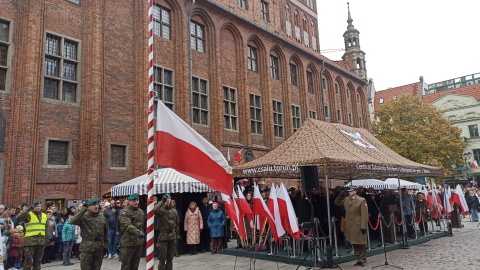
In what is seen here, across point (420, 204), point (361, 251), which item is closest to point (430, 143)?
point (420, 204)

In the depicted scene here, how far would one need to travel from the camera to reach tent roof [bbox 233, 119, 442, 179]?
9680 millimetres

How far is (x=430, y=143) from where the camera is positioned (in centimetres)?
3525

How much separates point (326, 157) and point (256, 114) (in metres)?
16.2

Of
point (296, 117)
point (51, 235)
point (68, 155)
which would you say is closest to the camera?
point (51, 235)

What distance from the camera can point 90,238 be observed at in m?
6.91

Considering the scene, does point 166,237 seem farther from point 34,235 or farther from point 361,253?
point 361,253

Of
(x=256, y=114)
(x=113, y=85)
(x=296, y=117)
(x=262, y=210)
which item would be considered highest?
(x=296, y=117)

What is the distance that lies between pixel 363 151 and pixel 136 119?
34.2 feet

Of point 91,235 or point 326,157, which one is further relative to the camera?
point 326,157

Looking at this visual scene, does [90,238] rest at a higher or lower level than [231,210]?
lower

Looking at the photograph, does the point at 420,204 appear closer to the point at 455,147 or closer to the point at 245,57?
the point at 245,57

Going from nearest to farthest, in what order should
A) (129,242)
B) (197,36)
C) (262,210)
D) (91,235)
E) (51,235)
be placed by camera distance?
(91,235)
(129,242)
(262,210)
(51,235)
(197,36)

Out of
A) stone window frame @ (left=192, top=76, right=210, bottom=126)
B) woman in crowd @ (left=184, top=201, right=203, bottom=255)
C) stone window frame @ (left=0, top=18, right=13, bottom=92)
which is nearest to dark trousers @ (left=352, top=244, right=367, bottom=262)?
woman in crowd @ (left=184, top=201, right=203, bottom=255)

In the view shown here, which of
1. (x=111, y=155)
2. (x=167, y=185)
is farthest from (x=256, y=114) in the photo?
(x=167, y=185)
